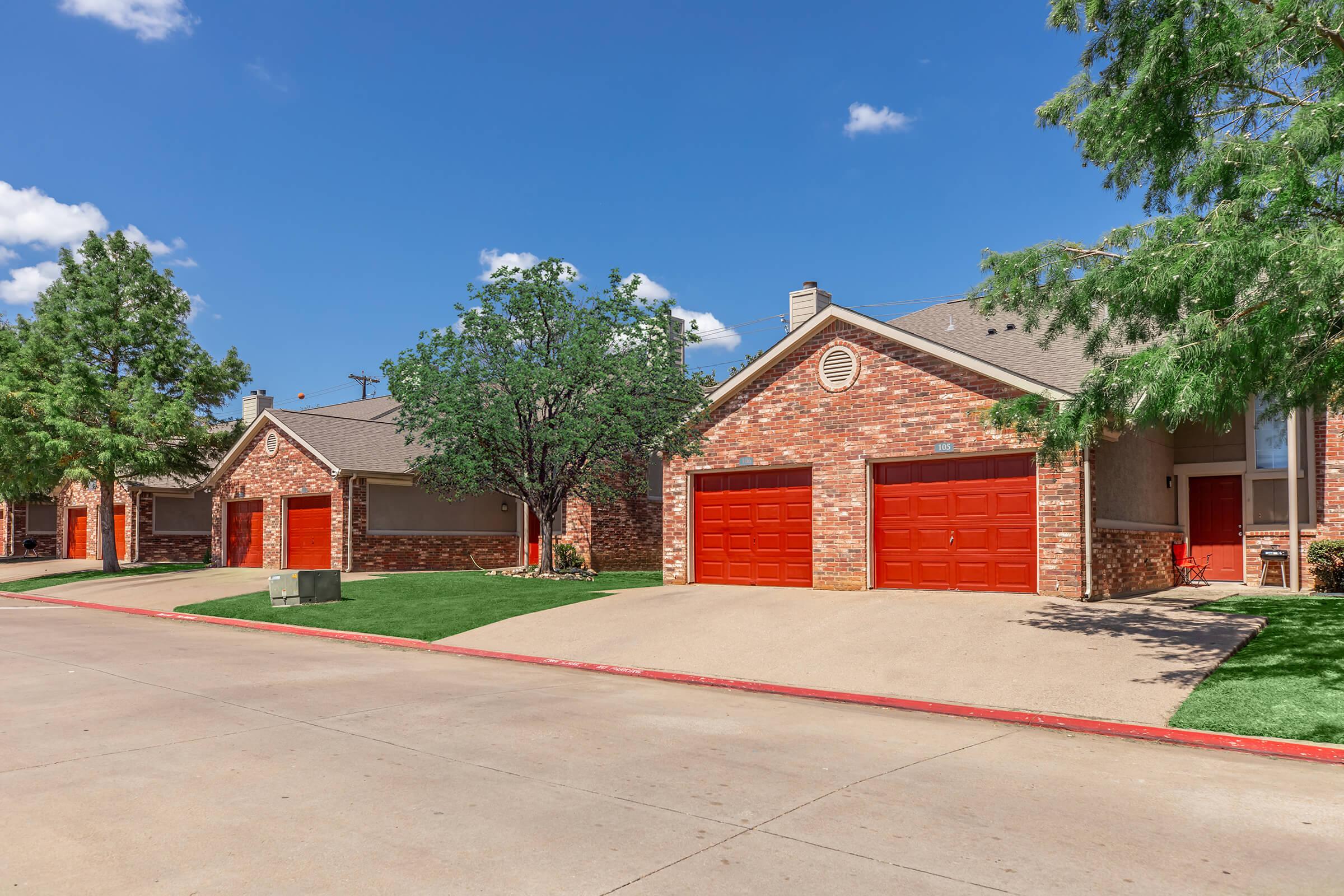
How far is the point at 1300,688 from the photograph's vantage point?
972 centimetres

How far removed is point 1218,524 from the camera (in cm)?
2048

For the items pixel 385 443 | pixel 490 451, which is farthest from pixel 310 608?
pixel 385 443

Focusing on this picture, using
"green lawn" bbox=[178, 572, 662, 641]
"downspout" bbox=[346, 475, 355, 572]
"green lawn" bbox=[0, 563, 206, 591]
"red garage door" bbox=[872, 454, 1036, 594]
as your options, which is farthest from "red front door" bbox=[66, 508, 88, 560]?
"red garage door" bbox=[872, 454, 1036, 594]

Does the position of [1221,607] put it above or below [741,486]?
below

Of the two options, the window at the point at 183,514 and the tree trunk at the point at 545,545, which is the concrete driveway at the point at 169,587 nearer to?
the tree trunk at the point at 545,545

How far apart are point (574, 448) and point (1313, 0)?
16.9m

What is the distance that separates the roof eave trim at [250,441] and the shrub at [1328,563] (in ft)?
78.9

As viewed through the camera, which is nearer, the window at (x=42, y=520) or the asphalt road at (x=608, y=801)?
the asphalt road at (x=608, y=801)

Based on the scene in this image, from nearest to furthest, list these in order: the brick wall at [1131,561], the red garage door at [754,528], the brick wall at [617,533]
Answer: the brick wall at [1131,561], the red garage door at [754,528], the brick wall at [617,533]

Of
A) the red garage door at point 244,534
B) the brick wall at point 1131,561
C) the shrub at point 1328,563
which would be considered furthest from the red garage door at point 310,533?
the shrub at point 1328,563

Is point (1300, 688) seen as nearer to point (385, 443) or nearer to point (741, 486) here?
point (741, 486)

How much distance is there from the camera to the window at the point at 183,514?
3825 cm

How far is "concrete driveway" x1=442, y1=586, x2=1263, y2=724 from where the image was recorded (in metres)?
10.6

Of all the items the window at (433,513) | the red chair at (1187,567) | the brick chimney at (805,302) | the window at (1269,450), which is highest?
the brick chimney at (805,302)
